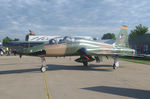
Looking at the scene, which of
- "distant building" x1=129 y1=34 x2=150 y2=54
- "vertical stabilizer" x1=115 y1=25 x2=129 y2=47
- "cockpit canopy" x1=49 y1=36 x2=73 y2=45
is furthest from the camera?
"distant building" x1=129 y1=34 x2=150 y2=54

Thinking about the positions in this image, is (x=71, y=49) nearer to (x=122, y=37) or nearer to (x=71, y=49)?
(x=71, y=49)

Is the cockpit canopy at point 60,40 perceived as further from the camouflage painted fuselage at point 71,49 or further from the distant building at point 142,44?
the distant building at point 142,44

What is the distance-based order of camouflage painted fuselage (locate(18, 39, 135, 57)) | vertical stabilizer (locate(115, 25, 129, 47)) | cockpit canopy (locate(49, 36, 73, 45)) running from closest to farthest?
camouflage painted fuselage (locate(18, 39, 135, 57)) → cockpit canopy (locate(49, 36, 73, 45)) → vertical stabilizer (locate(115, 25, 129, 47))

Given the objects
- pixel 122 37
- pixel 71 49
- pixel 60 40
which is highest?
pixel 122 37

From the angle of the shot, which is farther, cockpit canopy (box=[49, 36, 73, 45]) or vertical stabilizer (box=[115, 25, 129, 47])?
vertical stabilizer (box=[115, 25, 129, 47])

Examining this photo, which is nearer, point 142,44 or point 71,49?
point 71,49

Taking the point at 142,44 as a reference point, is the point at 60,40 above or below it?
below

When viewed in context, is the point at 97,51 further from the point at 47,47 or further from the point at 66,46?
the point at 47,47

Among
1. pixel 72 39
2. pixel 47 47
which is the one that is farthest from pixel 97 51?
pixel 47 47

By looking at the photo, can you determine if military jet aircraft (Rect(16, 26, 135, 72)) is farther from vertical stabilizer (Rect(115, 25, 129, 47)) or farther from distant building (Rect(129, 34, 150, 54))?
distant building (Rect(129, 34, 150, 54))

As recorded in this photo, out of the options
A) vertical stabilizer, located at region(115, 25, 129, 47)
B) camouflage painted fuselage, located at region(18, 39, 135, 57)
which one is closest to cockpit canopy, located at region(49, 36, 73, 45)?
camouflage painted fuselage, located at region(18, 39, 135, 57)

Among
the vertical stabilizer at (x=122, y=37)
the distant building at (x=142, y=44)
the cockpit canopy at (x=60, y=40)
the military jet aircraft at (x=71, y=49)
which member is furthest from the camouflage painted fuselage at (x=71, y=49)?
the distant building at (x=142, y=44)

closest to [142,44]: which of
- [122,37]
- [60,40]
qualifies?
[122,37]

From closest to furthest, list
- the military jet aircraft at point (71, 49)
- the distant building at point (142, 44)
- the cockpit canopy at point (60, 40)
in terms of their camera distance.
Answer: the military jet aircraft at point (71, 49), the cockpit canopy at point (60, 40), the distant building at point (142, 44)
